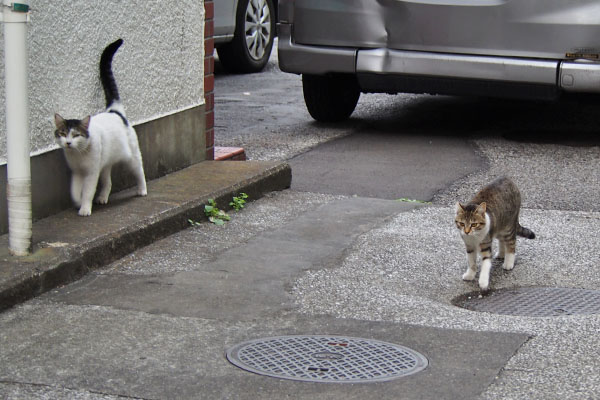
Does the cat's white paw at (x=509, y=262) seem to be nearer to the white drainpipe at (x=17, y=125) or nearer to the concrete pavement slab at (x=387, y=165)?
the concrete pavement slab at (x=387, y=165)

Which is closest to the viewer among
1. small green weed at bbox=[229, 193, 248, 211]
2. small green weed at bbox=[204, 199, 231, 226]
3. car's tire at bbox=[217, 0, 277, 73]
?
small green weed at bbox=[204, 199, 231, 226]

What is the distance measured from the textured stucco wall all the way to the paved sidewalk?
48 centimetres

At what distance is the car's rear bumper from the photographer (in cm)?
870

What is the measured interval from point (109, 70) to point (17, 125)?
1.40 metres

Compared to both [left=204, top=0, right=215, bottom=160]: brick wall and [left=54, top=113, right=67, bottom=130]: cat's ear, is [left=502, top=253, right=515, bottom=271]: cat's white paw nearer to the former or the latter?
[left=54, top=113, right=67, bottom=130]: cat's ear

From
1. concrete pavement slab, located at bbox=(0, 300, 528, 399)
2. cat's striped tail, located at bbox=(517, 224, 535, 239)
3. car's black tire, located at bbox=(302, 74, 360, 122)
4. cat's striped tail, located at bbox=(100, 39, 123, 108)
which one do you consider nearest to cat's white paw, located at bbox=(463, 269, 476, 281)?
cat's striped tail, located at bbox=(517, 224, 535, 239)

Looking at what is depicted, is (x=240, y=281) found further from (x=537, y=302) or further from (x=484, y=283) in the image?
(x=537, y=302)

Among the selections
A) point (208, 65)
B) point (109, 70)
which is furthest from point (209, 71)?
point (109, 70)

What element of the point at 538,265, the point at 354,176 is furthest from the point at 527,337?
the point at 354,176

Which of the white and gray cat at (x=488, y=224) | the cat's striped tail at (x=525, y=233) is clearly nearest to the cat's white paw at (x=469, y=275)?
the white and gray cat at (x=488, y=224)

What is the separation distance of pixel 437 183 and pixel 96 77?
2930 millimetres

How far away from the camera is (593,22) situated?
28.0 ft

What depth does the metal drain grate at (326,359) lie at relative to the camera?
3.90m

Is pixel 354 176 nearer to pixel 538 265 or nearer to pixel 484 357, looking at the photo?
pixel 538 265
